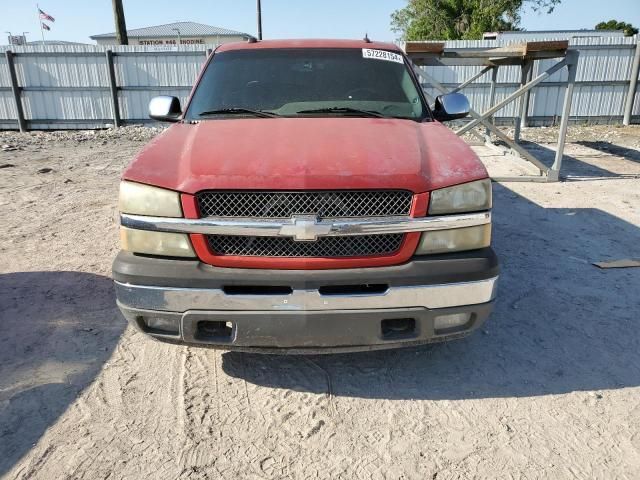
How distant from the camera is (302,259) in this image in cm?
233

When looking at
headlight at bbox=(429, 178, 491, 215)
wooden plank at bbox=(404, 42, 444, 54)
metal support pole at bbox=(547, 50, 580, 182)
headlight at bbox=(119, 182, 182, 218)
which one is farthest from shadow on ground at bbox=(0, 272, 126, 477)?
metal support pole at bbox=(547, 50, 580, 182)

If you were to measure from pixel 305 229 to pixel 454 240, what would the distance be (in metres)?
0.77

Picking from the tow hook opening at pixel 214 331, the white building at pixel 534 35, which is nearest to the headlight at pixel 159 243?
the tow hook opening at pixel 214 331

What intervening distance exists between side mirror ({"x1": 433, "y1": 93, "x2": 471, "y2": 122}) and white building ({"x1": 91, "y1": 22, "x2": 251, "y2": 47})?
40872 millimetres

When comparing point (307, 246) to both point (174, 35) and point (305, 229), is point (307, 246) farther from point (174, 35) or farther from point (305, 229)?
point (174, 35)

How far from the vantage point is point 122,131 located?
13.9m

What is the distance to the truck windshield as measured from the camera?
3.39 meters

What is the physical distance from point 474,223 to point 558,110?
1396cm

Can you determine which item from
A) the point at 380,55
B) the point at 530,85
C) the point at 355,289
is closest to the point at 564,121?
the point at 530,85

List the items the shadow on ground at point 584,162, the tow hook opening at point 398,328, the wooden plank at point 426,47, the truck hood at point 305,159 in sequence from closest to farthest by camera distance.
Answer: the truck hood at point 305,159, the tow hook opening at point 398,328, the wooden plank at point 426,47, the shadow on ground at point 584,162

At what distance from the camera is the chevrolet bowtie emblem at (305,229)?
2.26m

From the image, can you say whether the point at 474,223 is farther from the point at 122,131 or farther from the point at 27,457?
the point at 122,131

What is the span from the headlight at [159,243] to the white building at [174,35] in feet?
139

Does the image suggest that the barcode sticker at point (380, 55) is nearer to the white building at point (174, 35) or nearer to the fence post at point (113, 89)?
the fence post at point (113, 89)
